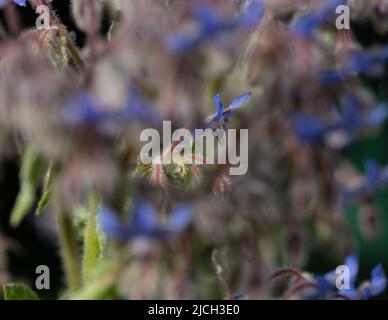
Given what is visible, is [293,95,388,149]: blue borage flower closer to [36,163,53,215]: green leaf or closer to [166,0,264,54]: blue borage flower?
[166,0,264,54]: blue borage flower

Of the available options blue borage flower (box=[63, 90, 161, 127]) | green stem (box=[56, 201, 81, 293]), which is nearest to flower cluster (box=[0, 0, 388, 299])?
blue borage flower (box=[63, 90, 161, 127])

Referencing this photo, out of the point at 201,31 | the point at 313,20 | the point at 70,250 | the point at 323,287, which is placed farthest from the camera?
the point at 70,250

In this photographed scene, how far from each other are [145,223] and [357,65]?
0.25 metres

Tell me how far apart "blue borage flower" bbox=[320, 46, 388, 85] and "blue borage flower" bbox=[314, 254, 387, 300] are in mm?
215

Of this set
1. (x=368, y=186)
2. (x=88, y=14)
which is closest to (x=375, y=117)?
(x=368, y=186)

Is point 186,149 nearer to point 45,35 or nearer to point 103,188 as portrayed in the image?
point 45,35

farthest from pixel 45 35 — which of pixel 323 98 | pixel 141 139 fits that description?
pixel 323 98

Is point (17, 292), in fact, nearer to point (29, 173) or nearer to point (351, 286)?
point (29, 173)

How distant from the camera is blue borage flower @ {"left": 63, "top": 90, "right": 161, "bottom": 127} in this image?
26.9 inches

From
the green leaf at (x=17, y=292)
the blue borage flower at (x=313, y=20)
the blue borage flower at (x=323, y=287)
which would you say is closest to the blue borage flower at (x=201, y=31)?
the blue borage flower at (x=313, y=20)

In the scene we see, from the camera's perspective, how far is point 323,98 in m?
0.77

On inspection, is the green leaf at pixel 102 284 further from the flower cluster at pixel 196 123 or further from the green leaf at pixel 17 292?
the green leaf at pixel 17 292

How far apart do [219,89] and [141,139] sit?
0.22 metres

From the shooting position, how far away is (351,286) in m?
1.07
